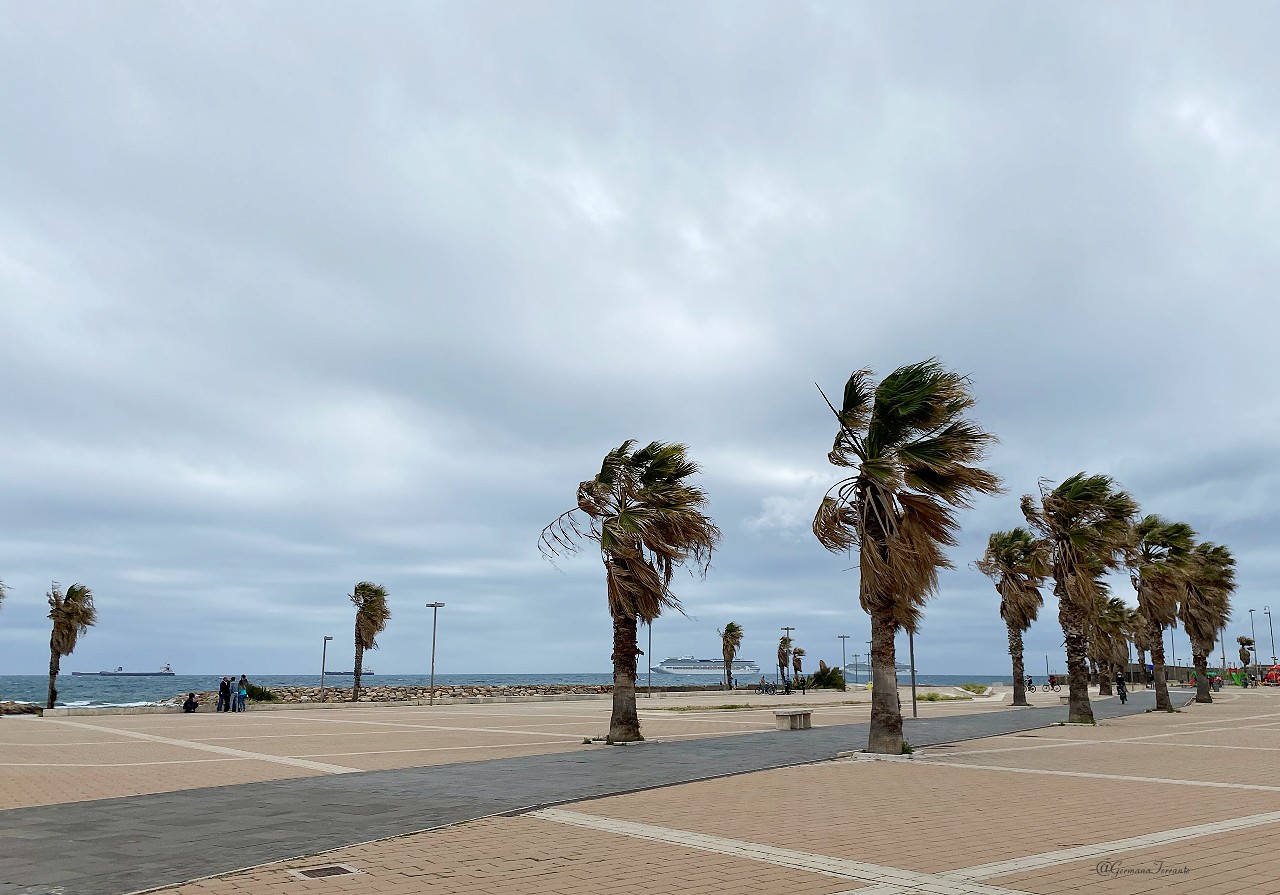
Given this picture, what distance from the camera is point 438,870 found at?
743 centimetres

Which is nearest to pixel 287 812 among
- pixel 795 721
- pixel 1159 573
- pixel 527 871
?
pixel 527 871

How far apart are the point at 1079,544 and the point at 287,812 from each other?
23296mm

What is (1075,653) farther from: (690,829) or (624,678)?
(690,829)

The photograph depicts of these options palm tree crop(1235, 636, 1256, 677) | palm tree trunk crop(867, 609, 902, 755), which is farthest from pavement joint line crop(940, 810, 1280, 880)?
palm tree crop(1235, 636, 1256, 677)

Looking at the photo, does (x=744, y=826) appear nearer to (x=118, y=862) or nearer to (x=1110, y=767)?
(x=118, y=862)

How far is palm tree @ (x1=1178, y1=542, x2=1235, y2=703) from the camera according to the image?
1748 inches

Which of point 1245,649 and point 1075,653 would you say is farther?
point 1245,649

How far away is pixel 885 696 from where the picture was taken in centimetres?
1681

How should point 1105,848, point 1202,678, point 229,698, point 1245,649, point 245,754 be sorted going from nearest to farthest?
point 1105,848 < point 245,754 < point 229,698 < point 1202,678 < point 1245,649

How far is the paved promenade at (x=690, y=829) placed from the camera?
707 centimetres

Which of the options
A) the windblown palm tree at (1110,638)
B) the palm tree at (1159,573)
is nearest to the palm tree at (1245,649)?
the windblown palm tree at (1110,638)

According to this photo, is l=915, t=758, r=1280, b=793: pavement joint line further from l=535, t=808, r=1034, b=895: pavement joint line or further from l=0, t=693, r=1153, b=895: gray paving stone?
l=535, t=808, r=1034, b=895: pavement joint line

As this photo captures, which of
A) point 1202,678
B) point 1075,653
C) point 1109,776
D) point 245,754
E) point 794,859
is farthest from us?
point 1202,678

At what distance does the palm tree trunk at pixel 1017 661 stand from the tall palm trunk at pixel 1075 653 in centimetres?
1570
